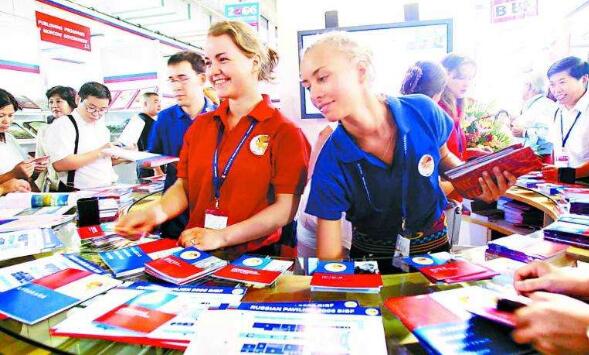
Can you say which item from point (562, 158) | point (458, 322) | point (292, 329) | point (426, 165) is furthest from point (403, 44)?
point (562, 158)

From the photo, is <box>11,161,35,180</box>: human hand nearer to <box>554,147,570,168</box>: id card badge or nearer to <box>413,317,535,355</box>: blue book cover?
<box>413,317,535,355</box>: blue book cover

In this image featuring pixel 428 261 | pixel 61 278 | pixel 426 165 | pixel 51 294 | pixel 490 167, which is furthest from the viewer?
pixel 426 165

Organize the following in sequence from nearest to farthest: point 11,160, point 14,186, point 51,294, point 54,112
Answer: point 51,294
point 14,186
point 11,160
point 54,112

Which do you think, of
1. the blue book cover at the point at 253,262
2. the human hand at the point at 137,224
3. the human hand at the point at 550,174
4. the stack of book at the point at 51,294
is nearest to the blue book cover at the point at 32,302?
the stack of book at the point at 51,294

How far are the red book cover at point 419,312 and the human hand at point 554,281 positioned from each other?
0.25 meters

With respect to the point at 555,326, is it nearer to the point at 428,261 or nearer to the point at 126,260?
the point at 428,261

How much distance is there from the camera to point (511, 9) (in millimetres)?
2992

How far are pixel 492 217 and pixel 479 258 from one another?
2115mm

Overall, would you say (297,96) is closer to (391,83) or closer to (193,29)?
(391,83)

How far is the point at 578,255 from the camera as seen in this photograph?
1.35m

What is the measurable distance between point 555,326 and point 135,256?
125 cm

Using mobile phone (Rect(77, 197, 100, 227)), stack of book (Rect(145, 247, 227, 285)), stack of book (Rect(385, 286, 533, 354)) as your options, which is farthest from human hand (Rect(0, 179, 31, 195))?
stack of book (Rect(385, 286, 533, 354))

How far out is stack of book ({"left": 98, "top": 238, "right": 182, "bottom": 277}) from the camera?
4.22ft

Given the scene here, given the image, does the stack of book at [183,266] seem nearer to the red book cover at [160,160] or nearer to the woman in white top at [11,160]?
the red book cover at [160,160]
